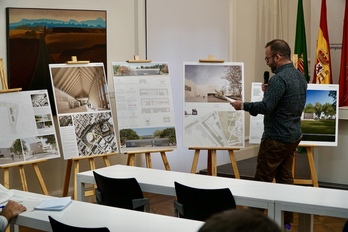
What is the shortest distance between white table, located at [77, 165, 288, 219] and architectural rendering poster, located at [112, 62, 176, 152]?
147cm

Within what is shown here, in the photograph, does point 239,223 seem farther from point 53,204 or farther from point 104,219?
point 53,204

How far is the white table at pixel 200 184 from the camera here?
3561 millimetres

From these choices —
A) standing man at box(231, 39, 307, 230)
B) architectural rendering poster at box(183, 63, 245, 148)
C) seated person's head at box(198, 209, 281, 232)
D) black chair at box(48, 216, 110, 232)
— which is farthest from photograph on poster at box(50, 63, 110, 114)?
seated person's head at box(198, 209, 281, 232)

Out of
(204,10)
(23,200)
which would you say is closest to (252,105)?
(23,200)

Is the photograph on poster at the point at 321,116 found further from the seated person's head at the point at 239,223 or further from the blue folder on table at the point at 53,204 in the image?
the seated person's head at the point at 239,223

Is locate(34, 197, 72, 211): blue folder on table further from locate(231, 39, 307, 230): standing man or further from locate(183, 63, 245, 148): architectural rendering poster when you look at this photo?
locate(183, 63, 245, 148): architectural rendering poster

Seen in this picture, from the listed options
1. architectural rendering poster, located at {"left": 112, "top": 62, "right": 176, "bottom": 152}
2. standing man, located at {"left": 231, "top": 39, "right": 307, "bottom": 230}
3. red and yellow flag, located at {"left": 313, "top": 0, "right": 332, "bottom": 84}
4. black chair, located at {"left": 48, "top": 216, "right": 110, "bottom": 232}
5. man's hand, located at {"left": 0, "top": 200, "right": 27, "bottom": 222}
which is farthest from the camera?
red and yellow flag, located at {"left": 313, "top": 0, "right": 332, "bottom": 84}

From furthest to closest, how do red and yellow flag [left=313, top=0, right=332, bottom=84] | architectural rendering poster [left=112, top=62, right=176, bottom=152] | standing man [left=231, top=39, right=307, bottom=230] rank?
red and yellow flag [left=313, top=0, right=332, bottom=84], architectural rendering poster [left=112, top=62, right=176, bottom=152], standing man [left=231, top=39, right=307, bottom=230]

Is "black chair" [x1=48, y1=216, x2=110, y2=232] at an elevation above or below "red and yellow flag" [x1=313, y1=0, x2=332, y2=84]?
below

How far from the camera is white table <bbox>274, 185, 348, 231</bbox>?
3279 millimetres

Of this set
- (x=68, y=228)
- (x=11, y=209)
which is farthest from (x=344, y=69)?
(x=68, y=228)

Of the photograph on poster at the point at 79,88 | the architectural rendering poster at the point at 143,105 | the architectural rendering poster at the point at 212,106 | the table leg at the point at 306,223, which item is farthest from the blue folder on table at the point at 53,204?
the architectural rendering poster at the point at 212,106

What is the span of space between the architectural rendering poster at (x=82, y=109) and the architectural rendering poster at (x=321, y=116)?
223 cm

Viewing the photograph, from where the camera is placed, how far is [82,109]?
607 cm
